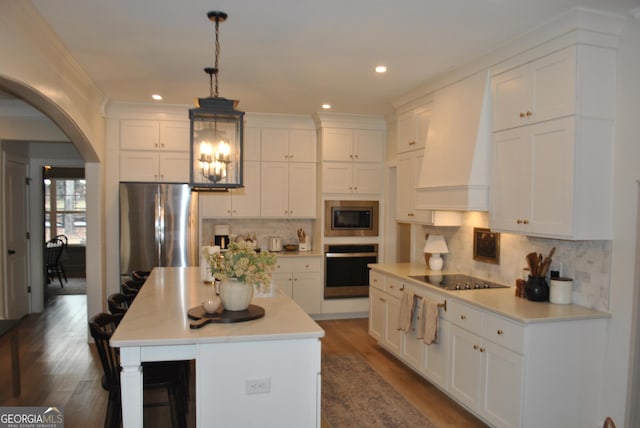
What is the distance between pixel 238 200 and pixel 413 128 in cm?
263

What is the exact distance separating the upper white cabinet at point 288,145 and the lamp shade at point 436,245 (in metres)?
2.34

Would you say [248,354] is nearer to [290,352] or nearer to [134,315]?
[290,352]

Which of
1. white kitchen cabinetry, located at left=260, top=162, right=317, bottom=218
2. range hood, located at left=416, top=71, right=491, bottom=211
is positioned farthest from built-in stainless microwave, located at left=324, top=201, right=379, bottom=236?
range hood, located at left=416, top=71, right=491, bottom=211

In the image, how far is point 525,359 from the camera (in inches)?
112

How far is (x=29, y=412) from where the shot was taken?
3180 mm

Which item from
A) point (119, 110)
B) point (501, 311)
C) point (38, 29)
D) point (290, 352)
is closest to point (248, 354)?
point (290, 352)

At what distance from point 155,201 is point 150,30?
2.71 m

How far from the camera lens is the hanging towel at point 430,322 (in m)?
3.77

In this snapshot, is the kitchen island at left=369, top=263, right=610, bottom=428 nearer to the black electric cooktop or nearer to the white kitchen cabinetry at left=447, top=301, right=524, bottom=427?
the white kitchen cabinetry at left=447, top=301, right=524, bottom=427

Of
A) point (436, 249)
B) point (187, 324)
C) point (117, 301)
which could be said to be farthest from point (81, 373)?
point (436, 249)

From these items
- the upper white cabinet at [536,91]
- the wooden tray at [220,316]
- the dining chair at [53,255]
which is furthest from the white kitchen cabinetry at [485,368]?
the dining chair at [53,255]

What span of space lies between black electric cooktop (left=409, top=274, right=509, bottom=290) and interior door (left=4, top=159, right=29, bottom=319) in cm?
542

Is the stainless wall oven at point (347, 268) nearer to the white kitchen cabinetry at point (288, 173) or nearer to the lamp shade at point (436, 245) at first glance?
the white kitchen cabinetry at point (288, 173)

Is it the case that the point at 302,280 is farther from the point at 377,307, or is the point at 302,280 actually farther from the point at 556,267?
the point at 556,267
